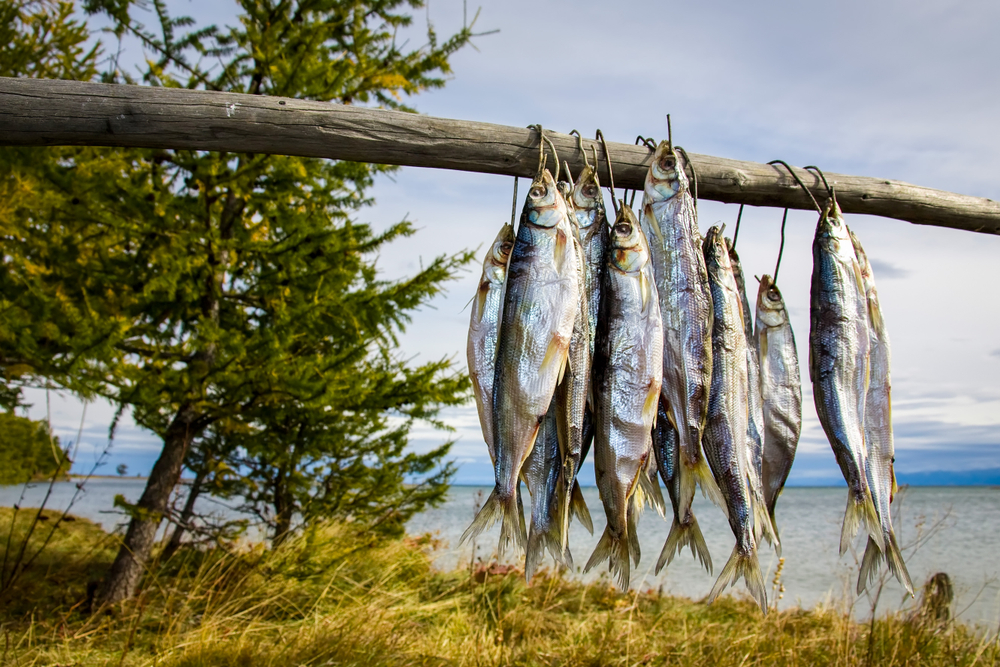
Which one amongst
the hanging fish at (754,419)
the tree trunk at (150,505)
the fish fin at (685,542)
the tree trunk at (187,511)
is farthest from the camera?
the tree trunk at (187,511)

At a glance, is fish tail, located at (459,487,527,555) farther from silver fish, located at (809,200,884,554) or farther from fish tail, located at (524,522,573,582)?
silver fish, located at (809,200,884,554)

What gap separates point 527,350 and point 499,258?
1.21ft

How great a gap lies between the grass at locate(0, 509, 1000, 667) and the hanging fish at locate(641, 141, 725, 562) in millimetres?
2450

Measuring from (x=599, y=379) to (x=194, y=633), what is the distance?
3.85 metres

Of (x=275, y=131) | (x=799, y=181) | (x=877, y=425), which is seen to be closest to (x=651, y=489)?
(x=877, y=425)

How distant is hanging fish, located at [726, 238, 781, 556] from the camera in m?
2.06

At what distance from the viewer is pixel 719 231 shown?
228 cm

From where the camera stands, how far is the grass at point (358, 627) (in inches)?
169

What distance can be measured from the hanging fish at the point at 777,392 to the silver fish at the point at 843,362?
7 centimetres

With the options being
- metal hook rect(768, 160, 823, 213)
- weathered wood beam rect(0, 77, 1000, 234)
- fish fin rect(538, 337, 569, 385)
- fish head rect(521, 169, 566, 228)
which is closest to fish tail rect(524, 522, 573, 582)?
fish fin rect(538, 337, 569, 385)

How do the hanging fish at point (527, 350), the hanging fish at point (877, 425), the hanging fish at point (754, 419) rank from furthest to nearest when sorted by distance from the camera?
the hanging fish at point (877, 425) < the hanging fish at point (754, 419) < the hanging fish at point (527, 350)

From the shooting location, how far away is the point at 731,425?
2037 mm

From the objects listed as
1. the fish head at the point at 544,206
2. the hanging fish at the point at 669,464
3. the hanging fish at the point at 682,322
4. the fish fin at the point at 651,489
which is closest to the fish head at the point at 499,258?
the fish head at the point at 544,206

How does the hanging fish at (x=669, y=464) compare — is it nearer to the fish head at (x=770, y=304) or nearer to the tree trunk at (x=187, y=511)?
the fish head at (x=770, y=304)
